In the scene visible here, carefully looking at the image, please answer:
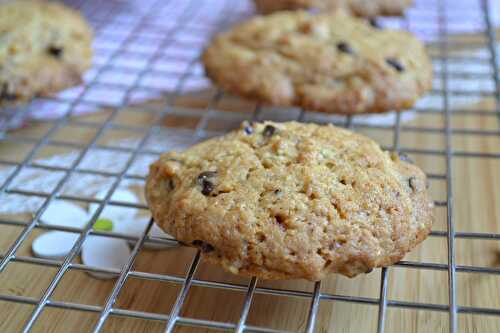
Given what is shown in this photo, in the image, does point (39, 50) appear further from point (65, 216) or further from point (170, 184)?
point (170, 184)

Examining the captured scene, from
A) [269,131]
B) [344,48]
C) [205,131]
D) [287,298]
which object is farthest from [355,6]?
[287,298]

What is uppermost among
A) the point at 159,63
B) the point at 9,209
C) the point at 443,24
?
the point at 9,209

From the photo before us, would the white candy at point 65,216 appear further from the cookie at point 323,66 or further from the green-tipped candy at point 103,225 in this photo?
the cookie at point 323,66

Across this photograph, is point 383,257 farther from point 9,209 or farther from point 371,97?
point 9,209

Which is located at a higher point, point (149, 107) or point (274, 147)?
point (274, 147)

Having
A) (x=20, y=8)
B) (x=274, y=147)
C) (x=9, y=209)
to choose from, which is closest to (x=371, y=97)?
(x=274, y=147)

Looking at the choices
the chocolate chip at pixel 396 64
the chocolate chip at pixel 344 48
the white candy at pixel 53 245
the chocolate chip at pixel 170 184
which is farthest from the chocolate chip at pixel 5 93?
the chocolate chip at pixel 396 64

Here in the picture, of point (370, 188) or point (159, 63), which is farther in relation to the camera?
point (159, 63)
